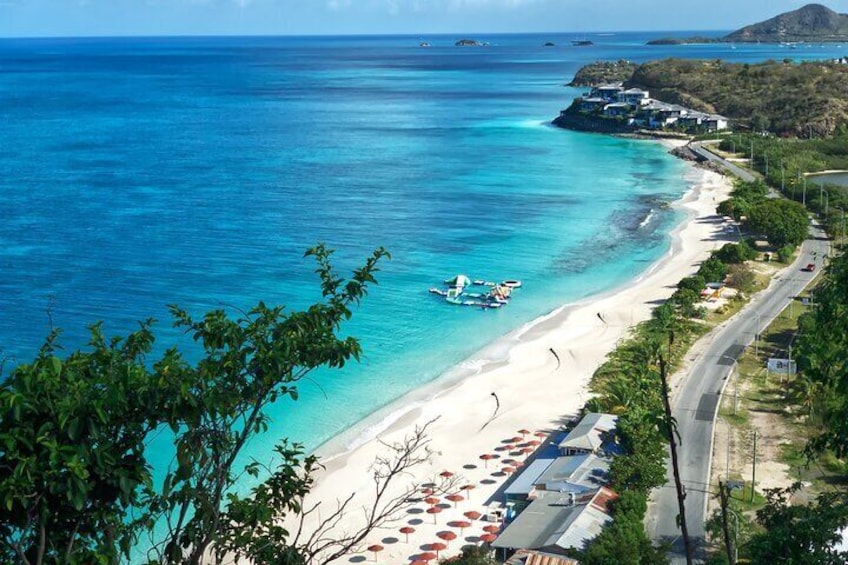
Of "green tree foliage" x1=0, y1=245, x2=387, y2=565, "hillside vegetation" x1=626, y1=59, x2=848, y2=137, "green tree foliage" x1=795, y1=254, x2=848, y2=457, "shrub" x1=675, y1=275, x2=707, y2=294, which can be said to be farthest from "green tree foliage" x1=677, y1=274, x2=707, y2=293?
"hillside vegetation" x1=626, y1=59, x2=848, y2=137

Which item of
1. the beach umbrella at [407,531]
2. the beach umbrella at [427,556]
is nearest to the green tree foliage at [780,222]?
the beach umbrella at [407,531]

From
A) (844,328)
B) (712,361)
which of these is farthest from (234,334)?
(712,361)

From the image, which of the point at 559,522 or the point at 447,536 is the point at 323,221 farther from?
the point at 559,522

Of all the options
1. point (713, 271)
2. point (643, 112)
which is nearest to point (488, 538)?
point (713, 271)

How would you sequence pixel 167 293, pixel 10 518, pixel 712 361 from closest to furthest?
pixel 10 518 < pixel 712 361 < pixel 167 293

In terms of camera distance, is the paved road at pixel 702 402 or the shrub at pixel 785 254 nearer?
the paved road at pixel 702 402

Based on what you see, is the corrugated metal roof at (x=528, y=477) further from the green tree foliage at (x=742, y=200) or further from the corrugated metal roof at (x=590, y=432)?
the green tree foliage at (x=742, y=200)

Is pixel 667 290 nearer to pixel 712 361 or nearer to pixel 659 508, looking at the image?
pixel 712 361
